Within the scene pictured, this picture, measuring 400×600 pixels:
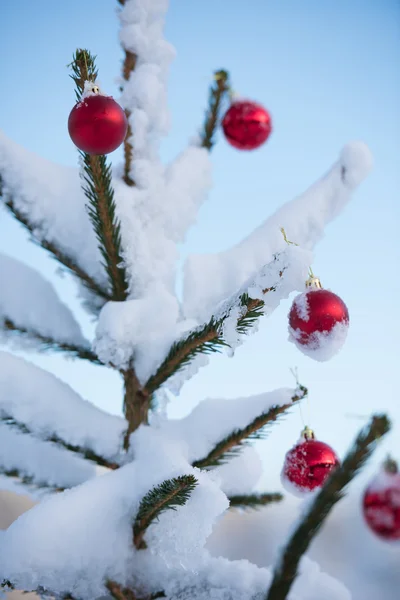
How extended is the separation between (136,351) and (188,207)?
677mm

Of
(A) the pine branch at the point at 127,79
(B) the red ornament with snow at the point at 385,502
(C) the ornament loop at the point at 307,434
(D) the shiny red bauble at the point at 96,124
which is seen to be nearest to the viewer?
(B) the red ornament with snow at the point at 385,502

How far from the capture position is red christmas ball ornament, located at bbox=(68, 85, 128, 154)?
100 cm

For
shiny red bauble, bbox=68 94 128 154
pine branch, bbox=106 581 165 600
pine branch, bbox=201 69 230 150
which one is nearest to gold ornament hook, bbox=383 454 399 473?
pine branch, bbox=106 581 165 600

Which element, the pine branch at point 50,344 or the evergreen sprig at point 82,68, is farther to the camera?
the pine branch at point 50,344

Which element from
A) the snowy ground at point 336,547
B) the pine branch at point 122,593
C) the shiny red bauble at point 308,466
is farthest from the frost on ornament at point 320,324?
the snowy ground at point 336,547

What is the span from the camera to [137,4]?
1.62m

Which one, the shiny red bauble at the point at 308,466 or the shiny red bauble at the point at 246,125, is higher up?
the shiny red bauble at the point at 246,125

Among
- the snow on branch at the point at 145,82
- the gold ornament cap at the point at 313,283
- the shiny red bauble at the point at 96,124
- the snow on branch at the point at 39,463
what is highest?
the snow on branch at the point at 145,82

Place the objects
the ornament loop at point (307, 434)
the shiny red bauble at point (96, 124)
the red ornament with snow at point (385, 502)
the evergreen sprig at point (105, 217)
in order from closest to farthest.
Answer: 1. the red ornament with snow at point (385, 502)
2. the shiny red bauble at point (96, 124)
3. the evergreen sprig at point (105, 217)
4. the ornament loop at point (307, 434)

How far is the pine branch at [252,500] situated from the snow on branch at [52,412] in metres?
0.46

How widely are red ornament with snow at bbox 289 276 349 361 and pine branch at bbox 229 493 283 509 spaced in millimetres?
780

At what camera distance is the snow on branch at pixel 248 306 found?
90 cm

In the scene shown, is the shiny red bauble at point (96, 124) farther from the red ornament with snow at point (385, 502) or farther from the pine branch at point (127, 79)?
the red ornament with snow at point (385, 502)

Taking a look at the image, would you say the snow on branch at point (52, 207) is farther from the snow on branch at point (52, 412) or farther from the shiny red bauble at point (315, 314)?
the shiny red bauble at point (315, 314)
